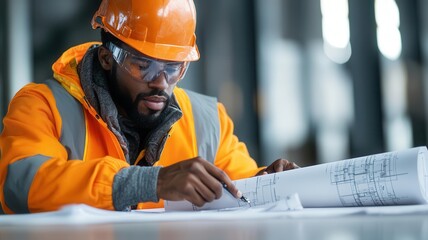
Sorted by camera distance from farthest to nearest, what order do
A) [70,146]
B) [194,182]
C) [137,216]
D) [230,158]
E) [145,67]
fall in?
[230,158]
[145,67]
[70,146]
[194,182]
[137,216]

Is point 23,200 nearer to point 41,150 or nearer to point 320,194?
point 41,150

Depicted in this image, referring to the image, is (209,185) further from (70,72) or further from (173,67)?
(70,72)

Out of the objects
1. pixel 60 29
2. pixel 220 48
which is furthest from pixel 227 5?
pixel 60 29

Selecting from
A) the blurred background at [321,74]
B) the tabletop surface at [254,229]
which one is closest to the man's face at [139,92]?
the tabletop surface at [254,229]

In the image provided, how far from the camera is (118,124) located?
201 centimetres

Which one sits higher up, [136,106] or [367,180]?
[136,106]

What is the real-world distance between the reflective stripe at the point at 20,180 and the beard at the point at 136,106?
46 cm

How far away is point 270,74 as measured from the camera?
197 inches

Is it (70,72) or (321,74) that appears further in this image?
(321,74)

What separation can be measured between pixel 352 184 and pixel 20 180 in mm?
766

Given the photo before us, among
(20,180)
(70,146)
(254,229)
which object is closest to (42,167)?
Answer: (20,180)

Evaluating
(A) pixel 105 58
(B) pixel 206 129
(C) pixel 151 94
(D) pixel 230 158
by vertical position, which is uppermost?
(A) pixel 105 58

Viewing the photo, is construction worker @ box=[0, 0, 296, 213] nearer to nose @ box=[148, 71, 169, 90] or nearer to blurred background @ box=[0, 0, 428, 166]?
nose @ box=[148, 71, 169, 90]

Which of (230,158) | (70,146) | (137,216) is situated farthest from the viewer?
(230,158)
